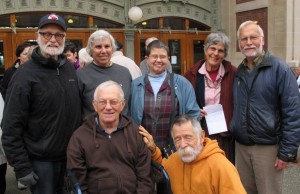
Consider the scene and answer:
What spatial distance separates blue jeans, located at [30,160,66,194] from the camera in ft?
9.84

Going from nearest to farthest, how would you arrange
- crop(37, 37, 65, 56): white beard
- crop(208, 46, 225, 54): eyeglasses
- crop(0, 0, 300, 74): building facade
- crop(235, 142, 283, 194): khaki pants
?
crop(37, 37, 65, 56): white beard, crop(235, 142, 283, 194): khaki pants, crop(208, 46, 225, 54): eyeglasses, crop(0, 0, 300, 74): building facade

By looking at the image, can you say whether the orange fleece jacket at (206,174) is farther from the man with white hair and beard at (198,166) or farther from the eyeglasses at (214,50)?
the eyeglasses at (214,50)

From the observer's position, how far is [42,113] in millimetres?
2932

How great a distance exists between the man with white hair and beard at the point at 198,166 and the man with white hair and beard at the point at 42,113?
Answer: 882 mm

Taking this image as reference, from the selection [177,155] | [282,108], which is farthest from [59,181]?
→ [282,108]

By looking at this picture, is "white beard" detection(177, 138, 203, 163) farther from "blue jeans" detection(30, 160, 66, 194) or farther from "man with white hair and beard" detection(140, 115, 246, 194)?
"blue jeans" detection(30, 160, 66, 194)

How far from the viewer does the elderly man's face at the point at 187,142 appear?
9.23 ft

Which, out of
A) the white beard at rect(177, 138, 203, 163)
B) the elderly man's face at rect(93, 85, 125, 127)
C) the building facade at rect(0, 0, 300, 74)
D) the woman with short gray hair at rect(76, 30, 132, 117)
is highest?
the building facade at rect(0, 0, 300, 74)

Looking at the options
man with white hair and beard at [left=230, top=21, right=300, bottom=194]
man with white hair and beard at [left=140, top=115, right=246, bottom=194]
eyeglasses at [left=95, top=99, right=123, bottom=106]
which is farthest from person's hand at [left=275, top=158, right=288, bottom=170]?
eyeglasses at [left=95, top=99, right=123, bottom=106]

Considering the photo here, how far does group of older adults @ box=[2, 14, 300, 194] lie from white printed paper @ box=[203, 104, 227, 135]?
0.20 ft

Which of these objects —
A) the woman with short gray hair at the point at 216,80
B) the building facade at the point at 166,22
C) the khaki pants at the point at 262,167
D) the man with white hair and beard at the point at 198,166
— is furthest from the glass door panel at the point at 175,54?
the man with white hair and beard at the point at 198,166

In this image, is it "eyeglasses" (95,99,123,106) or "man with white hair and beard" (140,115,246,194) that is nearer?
"man with white hair and beard" (140,115,246,194)

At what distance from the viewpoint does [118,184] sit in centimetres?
285

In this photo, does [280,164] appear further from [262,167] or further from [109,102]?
[109,102]
